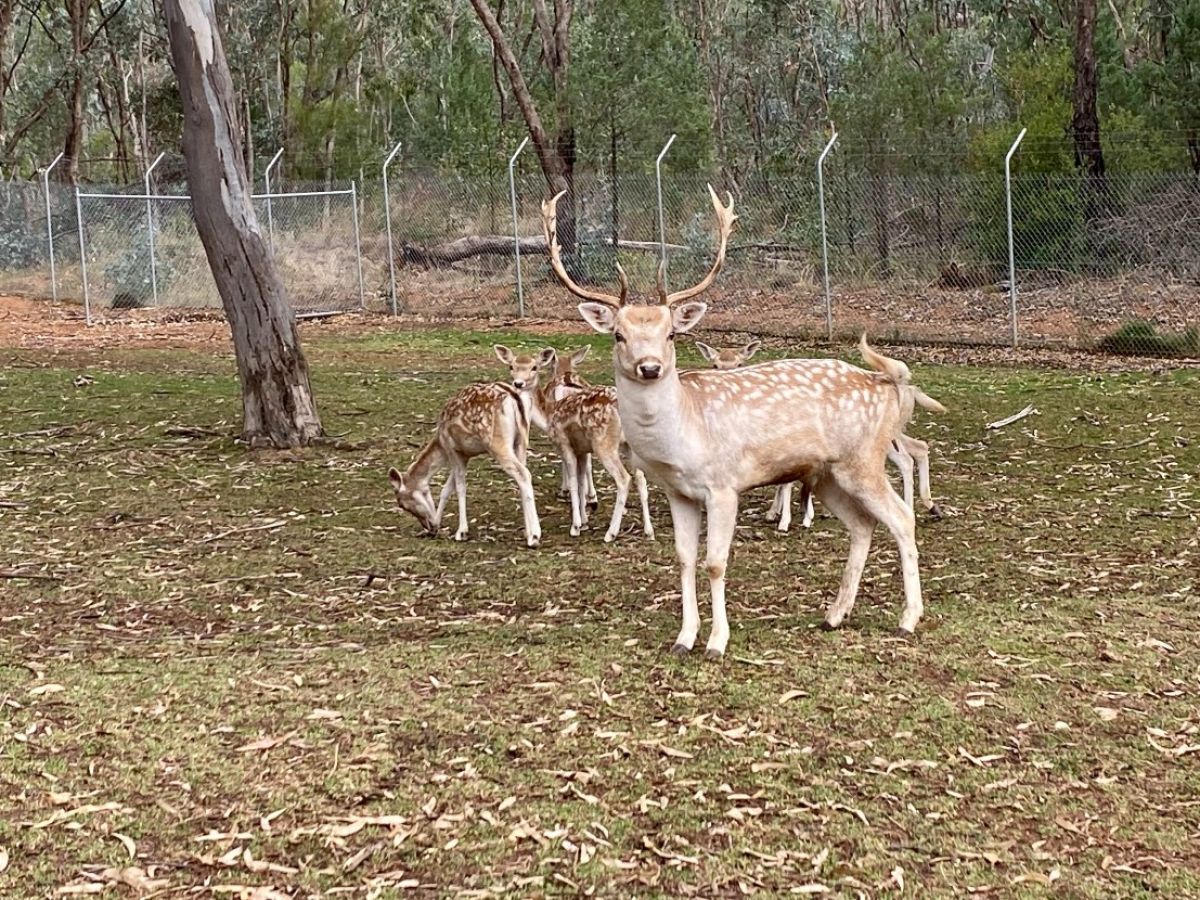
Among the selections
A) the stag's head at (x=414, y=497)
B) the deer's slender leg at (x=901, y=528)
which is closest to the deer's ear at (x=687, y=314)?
the deer's slender leg at (x=901, y=528)

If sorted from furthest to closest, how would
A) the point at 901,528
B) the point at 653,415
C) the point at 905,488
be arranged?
the point at 905,488, the point at 901,528, the point at 653,415

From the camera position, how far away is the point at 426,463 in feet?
30.8

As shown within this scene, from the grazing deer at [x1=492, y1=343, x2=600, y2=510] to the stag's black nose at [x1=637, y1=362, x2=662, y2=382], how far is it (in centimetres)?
332

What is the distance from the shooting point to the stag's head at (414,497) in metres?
9.21

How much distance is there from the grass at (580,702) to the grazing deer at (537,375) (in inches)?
10.2

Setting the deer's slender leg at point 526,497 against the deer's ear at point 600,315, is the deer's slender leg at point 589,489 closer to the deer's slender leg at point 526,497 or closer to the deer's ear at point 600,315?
the deer's slender leg at point 526,497

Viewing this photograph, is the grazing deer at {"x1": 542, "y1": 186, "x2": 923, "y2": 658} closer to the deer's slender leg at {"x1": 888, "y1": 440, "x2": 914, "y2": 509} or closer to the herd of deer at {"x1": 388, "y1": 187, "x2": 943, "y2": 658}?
the herd of deer at {"x1": 388, "y1": 187, "x2": 943, "y2": 658}

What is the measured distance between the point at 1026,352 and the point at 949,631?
37.0ft

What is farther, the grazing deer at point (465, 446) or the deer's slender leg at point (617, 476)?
the grazing deer at point (465, 446)

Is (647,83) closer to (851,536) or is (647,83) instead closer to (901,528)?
(851,536)

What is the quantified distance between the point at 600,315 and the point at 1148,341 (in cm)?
1152

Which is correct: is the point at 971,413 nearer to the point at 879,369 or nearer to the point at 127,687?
the point at 879,369

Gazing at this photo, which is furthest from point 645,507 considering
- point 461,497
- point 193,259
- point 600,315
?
point 193,259

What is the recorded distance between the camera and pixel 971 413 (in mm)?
12773
